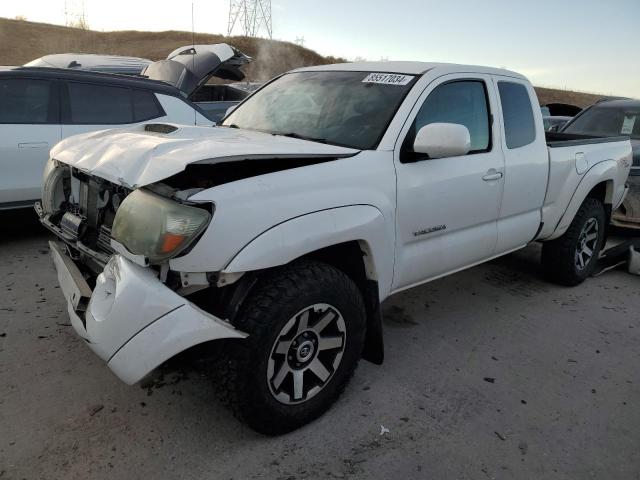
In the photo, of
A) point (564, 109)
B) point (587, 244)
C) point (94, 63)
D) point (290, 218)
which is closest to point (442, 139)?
point (290, 218)

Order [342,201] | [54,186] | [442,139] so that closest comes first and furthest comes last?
[342,201]
[442,139]
[54,186]

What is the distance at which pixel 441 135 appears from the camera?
2.75m

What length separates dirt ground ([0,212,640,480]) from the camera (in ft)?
7.72

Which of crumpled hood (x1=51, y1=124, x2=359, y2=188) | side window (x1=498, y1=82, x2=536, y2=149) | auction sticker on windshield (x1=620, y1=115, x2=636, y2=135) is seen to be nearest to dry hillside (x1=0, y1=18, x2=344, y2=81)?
auction sticker on windshield (x1=620, y1=115, x2=636, y2=135)

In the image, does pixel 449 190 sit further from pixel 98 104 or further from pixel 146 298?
pixel 98 104

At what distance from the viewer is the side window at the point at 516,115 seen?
372 centimetres

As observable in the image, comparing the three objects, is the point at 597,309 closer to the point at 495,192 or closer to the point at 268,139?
the point at 495,192

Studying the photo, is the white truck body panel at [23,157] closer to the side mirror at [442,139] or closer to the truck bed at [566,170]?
the side mirror at [442,139]

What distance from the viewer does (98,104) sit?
5.40 m

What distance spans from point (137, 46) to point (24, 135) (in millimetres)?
36355

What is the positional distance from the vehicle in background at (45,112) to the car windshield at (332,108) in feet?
7.54

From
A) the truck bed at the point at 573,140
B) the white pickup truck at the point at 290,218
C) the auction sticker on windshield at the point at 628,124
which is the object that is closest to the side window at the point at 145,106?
the white pickup truck at the point at 290,218

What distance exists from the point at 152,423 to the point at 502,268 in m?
3.82

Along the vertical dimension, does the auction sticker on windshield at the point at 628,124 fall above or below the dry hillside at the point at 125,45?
below
